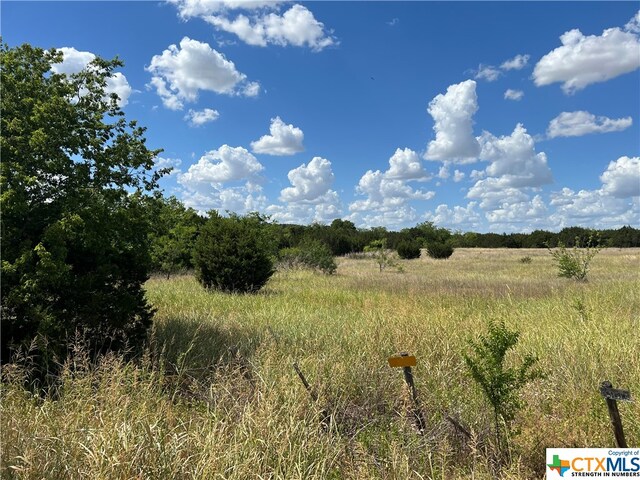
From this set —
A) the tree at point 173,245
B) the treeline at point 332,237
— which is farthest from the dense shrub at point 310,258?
the tree at point 173,245

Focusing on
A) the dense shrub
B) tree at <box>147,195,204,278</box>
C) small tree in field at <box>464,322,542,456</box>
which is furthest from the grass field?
the dense shrub

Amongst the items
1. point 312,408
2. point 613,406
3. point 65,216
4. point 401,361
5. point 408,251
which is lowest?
point 312,408

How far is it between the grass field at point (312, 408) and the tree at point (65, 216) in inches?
22.6

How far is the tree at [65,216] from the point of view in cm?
443

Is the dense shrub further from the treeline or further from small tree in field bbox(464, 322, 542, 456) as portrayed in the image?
small tree in field bbox(464, 322, 542, 456)

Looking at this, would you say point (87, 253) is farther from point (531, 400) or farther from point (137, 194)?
point (531, 400)

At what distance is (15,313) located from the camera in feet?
14.8

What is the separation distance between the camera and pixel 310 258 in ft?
84.2

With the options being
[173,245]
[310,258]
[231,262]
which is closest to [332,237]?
[310,258]

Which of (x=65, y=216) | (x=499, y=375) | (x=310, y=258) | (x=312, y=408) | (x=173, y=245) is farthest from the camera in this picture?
(x=310, y=258)

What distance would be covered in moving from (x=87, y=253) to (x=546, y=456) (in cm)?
515

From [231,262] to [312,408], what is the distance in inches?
405

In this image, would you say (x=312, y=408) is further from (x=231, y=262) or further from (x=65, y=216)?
Answer: (x=231, y=262)

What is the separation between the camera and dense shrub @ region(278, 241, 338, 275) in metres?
24.1
